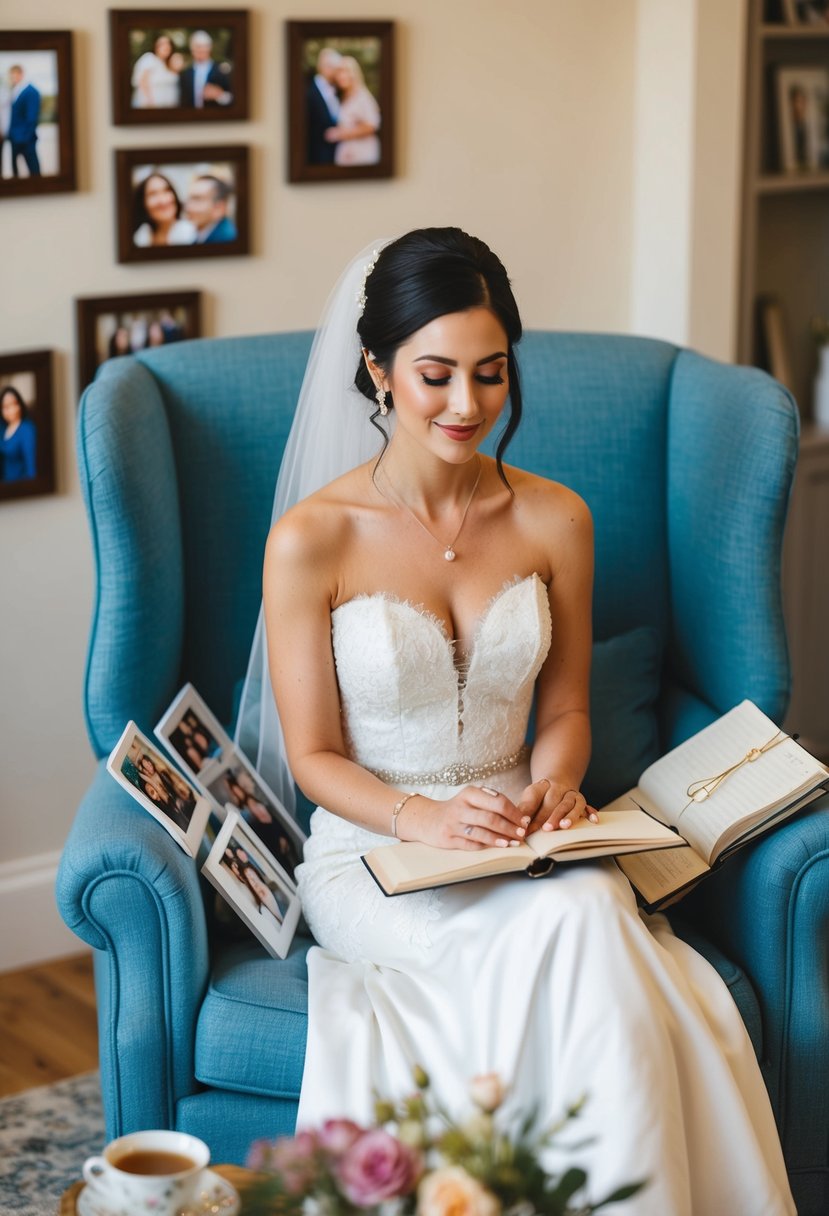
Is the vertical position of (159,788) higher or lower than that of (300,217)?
lower

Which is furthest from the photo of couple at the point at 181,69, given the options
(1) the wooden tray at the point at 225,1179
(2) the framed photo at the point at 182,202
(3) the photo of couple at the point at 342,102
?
(1) the wooden tray at the point at 225,1179

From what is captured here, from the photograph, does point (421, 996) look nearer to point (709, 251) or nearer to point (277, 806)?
point (277, 806)

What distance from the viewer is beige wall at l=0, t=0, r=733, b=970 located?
9.91ft

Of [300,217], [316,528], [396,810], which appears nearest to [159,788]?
[396,810]

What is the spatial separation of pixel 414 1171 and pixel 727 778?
1.25 metres

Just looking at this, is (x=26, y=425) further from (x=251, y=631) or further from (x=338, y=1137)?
(x=338, y=1137)

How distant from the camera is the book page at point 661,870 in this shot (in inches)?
84.3

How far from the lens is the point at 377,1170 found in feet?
3.65

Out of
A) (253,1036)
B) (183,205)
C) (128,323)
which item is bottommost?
(253,1036)

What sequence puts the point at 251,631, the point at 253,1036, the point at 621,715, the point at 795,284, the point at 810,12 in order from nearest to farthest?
1. the point at 253,1036
2. the point at 621,715
3. the point at 251,631
4. the point at 810,12
5. the point at 795,284

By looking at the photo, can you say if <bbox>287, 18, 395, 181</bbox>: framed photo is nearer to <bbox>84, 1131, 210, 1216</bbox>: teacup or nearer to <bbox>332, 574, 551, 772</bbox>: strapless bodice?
<bbox>332, 574, 551, 772</bbox>: strapless bodice

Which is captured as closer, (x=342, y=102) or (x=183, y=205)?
(x=183, y=205)

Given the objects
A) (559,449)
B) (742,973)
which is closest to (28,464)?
(559,449)

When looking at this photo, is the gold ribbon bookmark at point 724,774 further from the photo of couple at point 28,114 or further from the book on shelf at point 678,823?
the photo of couple at point 28,114
